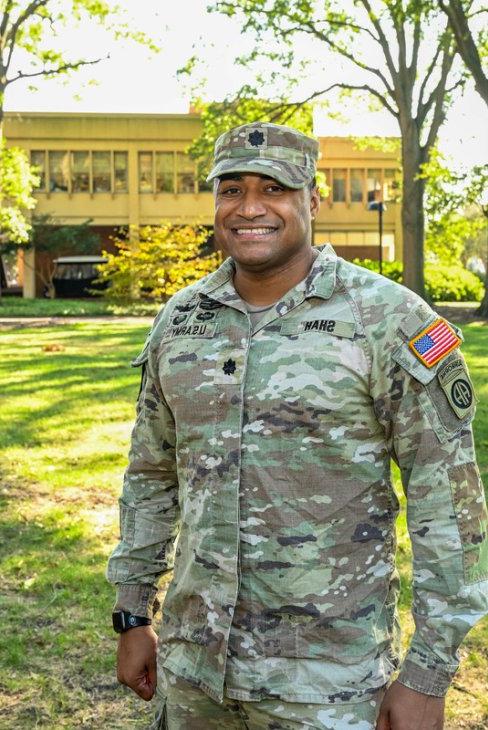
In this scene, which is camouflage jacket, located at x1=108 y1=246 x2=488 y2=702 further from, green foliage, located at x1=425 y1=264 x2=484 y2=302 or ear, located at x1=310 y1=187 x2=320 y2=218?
green foliage, located at x1=425 y1=264 x2=484 y2=302

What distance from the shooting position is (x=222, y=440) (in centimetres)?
240

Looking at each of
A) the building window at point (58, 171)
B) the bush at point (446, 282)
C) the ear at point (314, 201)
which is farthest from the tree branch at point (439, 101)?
the ear at point (314, 201)

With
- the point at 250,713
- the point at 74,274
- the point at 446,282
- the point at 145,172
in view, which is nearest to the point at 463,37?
the point at 250,713

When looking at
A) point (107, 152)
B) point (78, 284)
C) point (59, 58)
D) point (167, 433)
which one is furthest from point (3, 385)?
point (107, 152)

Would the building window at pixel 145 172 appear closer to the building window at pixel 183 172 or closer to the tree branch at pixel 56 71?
the building window at pixel 183 172

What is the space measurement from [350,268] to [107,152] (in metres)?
49.8

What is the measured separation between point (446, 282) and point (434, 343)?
3675 cm

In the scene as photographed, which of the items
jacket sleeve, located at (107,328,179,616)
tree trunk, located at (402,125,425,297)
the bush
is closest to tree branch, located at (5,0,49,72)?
tree trunk, located at (402,125,425,297)

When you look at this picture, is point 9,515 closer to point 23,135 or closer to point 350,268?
point 350,268

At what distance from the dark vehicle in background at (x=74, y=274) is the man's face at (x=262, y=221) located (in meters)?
44.0

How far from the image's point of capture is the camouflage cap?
2.46m

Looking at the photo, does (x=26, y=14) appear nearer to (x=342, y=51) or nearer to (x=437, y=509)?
(x=342, y=51)

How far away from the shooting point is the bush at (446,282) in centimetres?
3769

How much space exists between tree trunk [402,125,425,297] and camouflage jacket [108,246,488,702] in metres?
26.3
